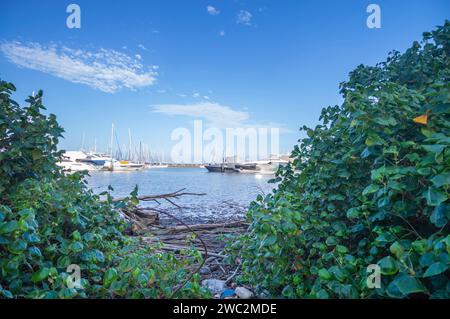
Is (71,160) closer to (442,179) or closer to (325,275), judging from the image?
(325,275)

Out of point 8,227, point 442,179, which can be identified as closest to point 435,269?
point 442,179

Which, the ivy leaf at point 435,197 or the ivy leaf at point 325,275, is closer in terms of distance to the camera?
the ivy leaf at point 435,197

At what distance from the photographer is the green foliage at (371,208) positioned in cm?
118

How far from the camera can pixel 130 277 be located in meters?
1.76

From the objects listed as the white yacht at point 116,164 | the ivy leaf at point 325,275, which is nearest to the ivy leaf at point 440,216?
the ivy leaf at point 325,275

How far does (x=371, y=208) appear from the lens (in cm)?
160

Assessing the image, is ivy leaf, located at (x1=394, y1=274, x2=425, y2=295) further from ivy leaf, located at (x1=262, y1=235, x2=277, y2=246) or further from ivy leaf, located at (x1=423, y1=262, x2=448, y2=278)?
ivy leaf, located at (x1=262, y1=235, x2=277, y2=246)

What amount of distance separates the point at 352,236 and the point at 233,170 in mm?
32723

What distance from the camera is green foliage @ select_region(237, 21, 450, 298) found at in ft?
3.87

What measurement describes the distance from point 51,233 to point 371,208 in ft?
6.85

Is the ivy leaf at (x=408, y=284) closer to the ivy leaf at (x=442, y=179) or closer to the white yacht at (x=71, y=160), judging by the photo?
the ivy leaf at (x=442, y=179)

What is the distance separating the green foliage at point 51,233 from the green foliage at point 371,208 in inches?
28.9
